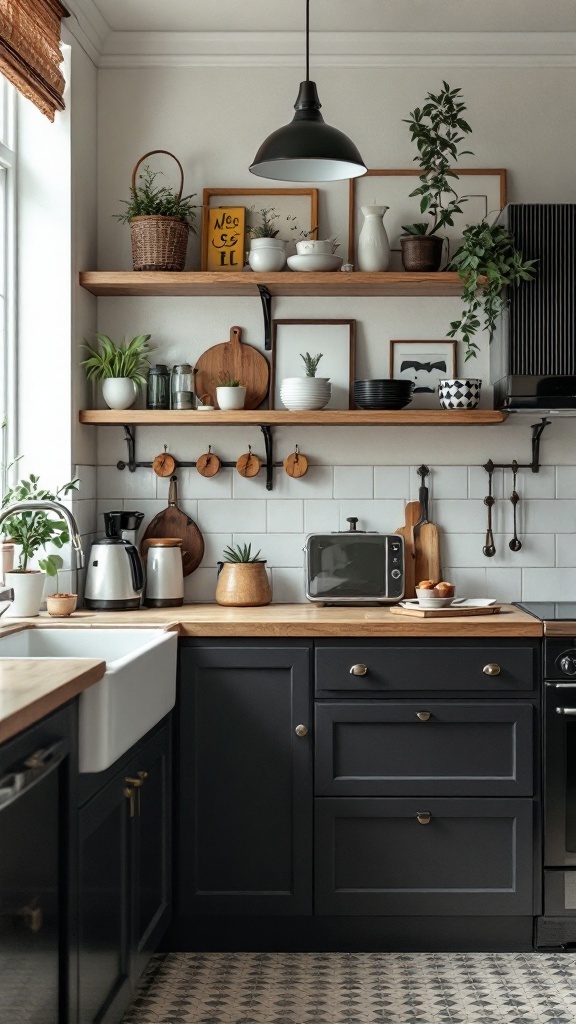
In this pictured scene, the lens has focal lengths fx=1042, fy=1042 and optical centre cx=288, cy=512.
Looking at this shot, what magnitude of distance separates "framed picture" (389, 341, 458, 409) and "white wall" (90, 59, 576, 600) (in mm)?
42

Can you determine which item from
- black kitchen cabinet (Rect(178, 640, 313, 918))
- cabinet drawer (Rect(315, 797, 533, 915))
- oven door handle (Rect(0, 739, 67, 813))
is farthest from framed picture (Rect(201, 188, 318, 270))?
oven door handle (Rect(0, 739, 67, 813))

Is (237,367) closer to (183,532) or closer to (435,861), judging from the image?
(183,532)

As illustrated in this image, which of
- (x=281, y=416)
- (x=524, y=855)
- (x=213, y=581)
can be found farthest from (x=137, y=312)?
(x=524, y=855)

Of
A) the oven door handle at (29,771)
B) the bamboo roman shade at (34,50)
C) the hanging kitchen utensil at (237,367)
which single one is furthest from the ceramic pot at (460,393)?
the oven door handle at (29,771)

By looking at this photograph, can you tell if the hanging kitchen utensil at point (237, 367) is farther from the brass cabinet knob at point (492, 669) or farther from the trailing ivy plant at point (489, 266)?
the brass cabinet knob at point (492, 669)

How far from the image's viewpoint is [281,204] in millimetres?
3592

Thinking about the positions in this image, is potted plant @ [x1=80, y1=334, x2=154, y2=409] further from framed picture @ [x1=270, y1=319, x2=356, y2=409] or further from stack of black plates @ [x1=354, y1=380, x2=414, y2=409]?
stack of black plates @ [x1=354, y1=380, x2=414, y2=409]

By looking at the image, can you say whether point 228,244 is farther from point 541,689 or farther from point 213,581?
point 541,689

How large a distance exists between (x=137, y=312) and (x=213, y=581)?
0.97 meters

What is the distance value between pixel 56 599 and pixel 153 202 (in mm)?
1338

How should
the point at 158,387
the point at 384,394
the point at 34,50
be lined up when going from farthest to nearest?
1. the point at 158,387
2. the point at 384,394
3. the point at 34,50

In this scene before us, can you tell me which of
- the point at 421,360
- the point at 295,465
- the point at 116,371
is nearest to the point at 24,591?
the point at 116,371

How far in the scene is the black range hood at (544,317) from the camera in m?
3.25

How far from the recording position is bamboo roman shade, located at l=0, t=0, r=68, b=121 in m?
2.80
